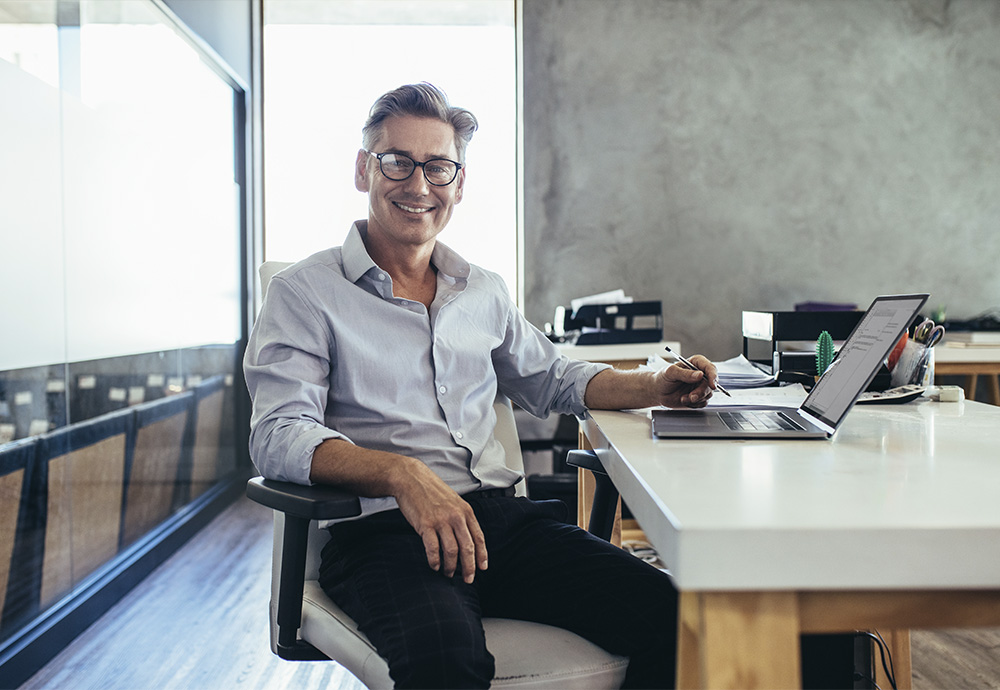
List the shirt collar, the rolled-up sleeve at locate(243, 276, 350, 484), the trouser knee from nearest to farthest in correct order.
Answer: the trouser knee
the rolled-up sleeve at locate(243, 276, 350, 484)
the shirt collar

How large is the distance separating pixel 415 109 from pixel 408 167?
104 millimetres

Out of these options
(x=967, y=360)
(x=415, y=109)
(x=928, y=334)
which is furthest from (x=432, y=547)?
(x=967, y=360)

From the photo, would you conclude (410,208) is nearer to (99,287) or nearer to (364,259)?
(364,259)

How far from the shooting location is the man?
40.2 inches

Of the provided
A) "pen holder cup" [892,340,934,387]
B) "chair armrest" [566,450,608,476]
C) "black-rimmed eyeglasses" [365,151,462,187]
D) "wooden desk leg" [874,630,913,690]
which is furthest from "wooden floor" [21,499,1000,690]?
"black-rimmed eyeglasses" [365,151,462,187]

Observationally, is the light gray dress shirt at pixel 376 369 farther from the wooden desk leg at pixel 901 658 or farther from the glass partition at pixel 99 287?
the glass partition at pixel 99 287

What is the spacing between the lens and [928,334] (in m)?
1.60

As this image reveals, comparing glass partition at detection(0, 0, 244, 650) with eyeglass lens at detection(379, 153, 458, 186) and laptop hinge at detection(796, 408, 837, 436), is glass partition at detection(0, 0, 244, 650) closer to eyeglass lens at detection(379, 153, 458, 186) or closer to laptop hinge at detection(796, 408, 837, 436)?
eyeglass lens at detection(379, 153, 458, 186)

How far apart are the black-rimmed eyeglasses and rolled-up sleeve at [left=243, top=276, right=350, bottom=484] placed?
286mm

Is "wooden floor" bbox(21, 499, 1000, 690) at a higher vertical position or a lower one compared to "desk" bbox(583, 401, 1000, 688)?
lower

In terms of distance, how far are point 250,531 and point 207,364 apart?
77 centimetres

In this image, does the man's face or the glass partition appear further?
the glass partition

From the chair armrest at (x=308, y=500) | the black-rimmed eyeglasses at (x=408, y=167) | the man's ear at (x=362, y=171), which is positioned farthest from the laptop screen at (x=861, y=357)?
the man's ear at (x=362, y=171)

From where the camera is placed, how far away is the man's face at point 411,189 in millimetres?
1439
